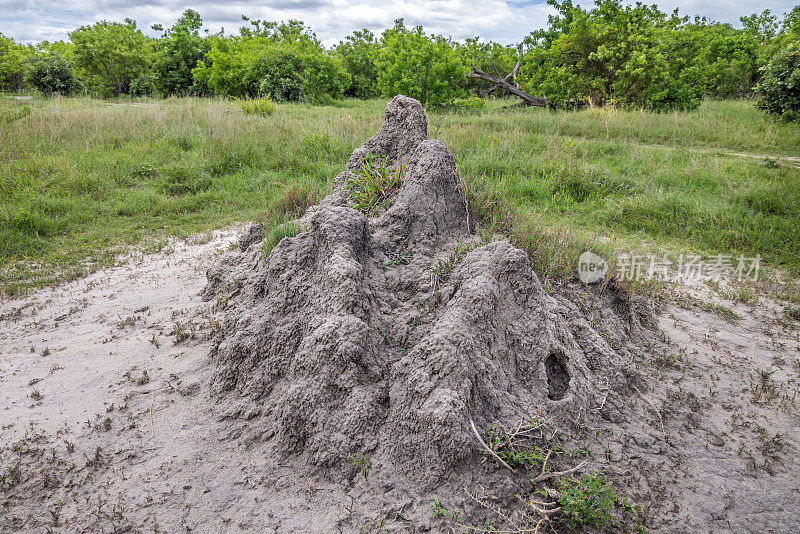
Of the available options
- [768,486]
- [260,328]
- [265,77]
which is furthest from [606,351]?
[265,77]

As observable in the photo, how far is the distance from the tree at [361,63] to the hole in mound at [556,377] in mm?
24274

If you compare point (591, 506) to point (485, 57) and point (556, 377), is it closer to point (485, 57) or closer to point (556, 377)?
point (556, 377)

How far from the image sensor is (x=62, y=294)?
490 centimetres

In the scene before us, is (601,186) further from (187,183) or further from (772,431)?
(187,183)

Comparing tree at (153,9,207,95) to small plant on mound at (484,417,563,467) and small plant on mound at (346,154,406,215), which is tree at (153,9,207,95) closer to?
small plant on mound at (346,154,406,215)

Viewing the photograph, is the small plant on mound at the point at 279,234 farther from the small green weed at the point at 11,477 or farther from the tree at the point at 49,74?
the tree at the point at 49,74

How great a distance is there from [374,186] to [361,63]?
2577cm

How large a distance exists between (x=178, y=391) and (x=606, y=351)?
2.97 metres

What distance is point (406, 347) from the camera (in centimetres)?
291

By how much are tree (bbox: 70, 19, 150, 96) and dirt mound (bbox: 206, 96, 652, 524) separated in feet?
76.4

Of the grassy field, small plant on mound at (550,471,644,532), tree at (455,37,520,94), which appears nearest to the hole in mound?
small plant on mound at (550,471,644,532)

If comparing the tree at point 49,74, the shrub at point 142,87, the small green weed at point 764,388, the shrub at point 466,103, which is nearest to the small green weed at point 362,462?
the small green weed at point 764,388

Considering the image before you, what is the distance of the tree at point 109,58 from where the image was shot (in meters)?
21.0

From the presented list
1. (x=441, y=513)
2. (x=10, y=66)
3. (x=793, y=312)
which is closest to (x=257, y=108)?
(x=793, y=312)
